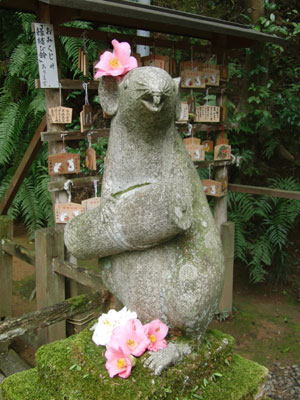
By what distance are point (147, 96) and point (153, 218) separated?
1.37 ft

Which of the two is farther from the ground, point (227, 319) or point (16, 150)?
point (16, 150)

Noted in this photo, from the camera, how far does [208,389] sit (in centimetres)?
153

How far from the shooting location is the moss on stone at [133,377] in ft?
4.63

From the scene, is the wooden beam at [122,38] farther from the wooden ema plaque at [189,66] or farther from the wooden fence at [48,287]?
the wooden fence at [48,287]

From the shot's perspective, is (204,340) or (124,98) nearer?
(124,98)

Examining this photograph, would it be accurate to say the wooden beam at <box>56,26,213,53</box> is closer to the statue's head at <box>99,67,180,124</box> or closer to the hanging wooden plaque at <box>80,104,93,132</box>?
the hanging wooden plaque at <box>80,104,93,132</box>

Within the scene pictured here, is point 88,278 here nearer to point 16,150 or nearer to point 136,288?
point 136,288

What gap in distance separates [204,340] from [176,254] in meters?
0.40

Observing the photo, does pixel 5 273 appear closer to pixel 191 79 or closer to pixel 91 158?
pixel 91 158

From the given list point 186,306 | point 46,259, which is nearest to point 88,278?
point 46,259

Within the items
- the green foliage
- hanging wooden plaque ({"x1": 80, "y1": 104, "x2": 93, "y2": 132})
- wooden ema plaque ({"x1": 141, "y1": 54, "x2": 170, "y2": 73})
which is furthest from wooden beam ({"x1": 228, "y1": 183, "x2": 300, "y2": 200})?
hanging wooden plaque ({"x1": 80, "y1": 104, "x2": 93, "y2": 132})

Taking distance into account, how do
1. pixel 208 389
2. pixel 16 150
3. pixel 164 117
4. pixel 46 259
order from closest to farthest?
1. pixel 164 117
2. pixel 208 389
3. pixel 46 259
4. pixel 16 150

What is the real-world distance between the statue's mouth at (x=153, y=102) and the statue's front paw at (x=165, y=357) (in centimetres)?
88

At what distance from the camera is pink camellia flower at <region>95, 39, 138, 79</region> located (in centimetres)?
151
